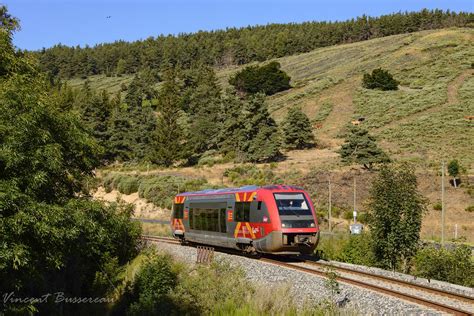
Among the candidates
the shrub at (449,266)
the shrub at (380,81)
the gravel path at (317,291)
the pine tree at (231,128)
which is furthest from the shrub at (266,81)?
the gravel path at (317,291)

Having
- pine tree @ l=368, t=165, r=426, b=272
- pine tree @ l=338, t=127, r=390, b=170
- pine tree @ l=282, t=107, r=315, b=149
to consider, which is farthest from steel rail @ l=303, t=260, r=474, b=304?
pine tree @ l=282, t=107, r=315, b=149

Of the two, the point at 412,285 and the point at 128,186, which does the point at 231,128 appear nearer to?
the point at 128,186

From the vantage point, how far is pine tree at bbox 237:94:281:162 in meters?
64.2

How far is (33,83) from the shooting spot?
70.6 feet

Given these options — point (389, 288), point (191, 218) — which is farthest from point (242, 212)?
point (389, 288)

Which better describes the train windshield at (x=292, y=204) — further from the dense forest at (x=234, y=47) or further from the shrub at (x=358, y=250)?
the dense forest at (x=234, y=47)

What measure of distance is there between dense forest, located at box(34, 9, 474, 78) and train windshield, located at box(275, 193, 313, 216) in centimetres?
13449

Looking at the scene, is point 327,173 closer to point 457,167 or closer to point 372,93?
point 457,167

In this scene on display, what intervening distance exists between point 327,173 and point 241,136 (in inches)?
627

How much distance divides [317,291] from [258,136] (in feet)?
164

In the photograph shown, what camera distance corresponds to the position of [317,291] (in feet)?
52.2

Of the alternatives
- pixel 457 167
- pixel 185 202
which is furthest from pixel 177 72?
pixel 185 202

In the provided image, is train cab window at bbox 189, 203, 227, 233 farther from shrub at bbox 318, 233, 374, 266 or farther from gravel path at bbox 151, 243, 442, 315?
shrub at bbox 318, 233, 374, 266

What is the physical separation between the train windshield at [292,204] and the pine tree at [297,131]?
47600 millimetres
